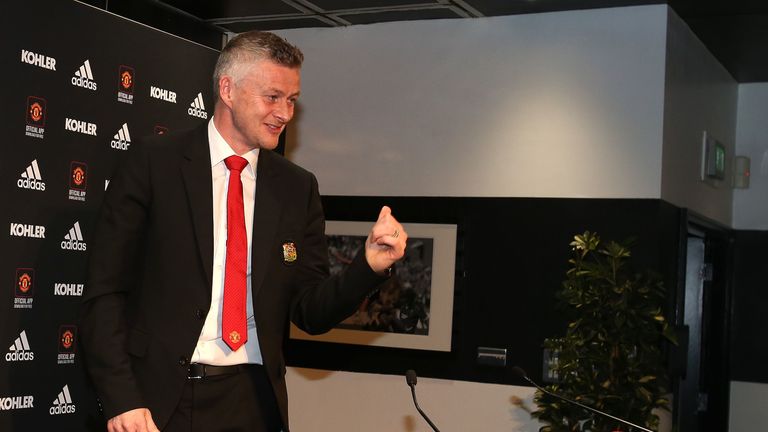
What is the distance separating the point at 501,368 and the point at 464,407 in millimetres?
356

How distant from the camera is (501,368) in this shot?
6145 mm

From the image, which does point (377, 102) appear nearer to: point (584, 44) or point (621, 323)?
point (584, 44)

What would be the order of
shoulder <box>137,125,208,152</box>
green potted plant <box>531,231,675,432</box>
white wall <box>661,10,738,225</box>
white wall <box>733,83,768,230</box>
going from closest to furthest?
shoulder <box>137,125,208,152</box>
green potted plant <box>531,231,675,432</box>
white wall <box>661,10,738,225</box>
white wall <box>733,83,768,230</box>

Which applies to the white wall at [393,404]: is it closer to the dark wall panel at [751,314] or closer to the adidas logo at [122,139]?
the dark wall panel at [751,314]

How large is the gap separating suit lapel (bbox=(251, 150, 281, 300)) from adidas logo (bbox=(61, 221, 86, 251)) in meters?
0.95

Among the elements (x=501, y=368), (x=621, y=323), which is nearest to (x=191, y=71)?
(x=621, y=323)

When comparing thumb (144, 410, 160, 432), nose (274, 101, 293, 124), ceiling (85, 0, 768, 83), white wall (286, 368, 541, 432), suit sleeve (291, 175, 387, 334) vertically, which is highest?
ceiling (85, 0, 768, 83)

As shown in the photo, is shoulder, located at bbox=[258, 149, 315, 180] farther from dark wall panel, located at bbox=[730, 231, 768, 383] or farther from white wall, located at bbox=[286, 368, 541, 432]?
dark wall panel, located at bbox=[730, 231, 768, 383]

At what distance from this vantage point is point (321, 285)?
8.98ft

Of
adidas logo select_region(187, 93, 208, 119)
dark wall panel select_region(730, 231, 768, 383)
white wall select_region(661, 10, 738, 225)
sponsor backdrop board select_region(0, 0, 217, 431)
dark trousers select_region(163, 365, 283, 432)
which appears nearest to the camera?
dark trousers select_region(163, 365, 283, 432)

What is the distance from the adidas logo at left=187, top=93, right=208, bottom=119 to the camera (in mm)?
3955

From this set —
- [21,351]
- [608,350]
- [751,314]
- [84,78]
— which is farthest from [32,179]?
[751,314]

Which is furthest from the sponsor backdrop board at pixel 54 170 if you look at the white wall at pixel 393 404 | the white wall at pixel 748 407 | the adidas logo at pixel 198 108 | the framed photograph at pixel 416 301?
the white wall at pixel 748 407

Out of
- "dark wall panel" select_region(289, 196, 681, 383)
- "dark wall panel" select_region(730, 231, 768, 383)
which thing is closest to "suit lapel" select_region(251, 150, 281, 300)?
"dark wall panel" select_region(289, 196, 681, 383)
